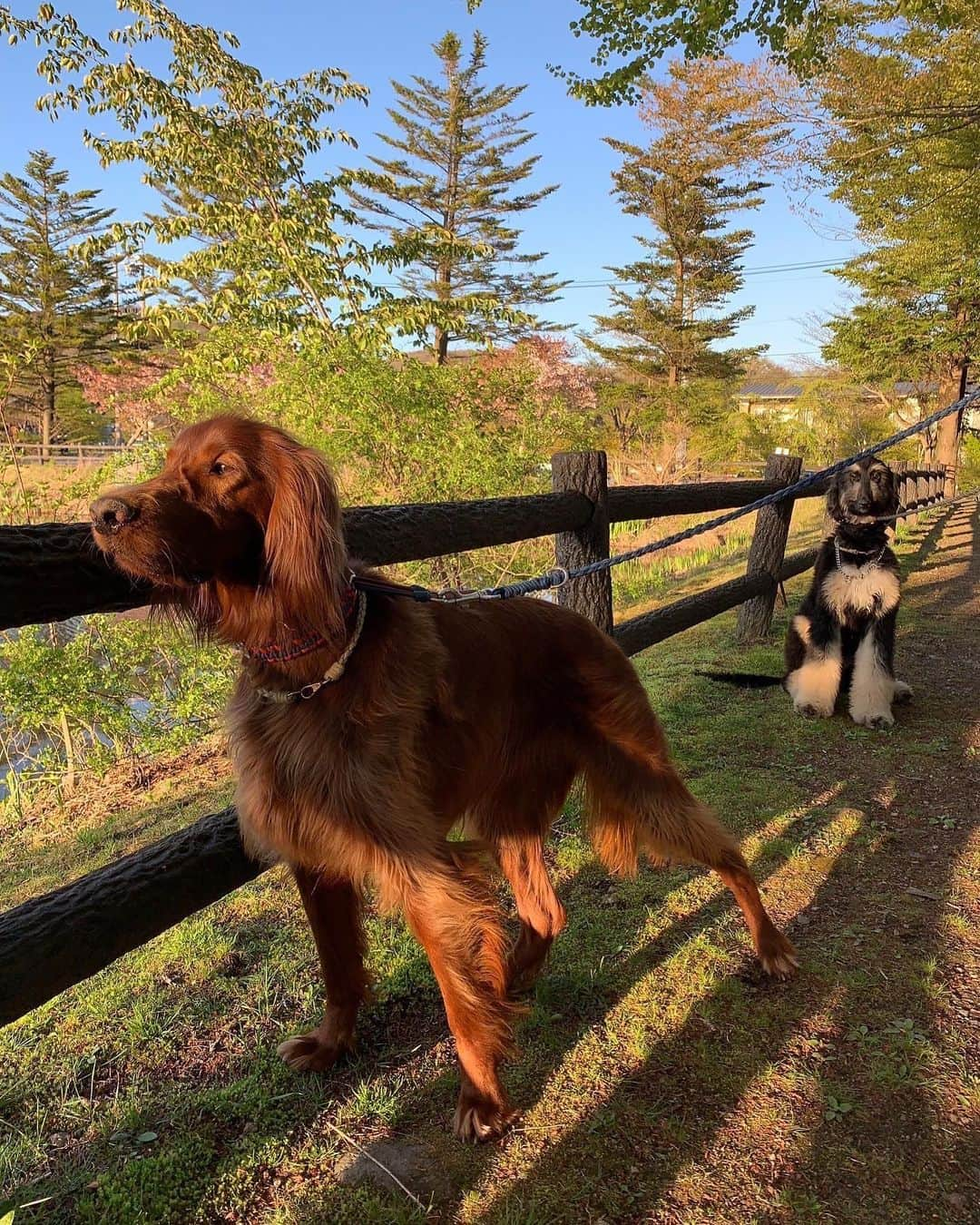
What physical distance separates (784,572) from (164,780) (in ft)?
19.6

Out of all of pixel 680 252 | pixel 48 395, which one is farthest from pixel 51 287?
pixel 680 252

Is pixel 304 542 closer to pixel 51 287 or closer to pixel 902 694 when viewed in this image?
pixel 902 694

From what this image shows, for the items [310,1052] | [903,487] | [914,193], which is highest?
[914,193]

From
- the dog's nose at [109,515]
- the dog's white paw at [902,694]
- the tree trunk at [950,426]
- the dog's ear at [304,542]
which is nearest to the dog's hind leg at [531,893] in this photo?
the dog's ear at [304,542]

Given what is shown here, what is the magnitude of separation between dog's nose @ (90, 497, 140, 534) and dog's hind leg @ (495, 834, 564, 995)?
1.62 m

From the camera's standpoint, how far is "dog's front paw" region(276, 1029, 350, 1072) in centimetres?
207

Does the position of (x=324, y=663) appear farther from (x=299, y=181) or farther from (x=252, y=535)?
(x=299, y=181)

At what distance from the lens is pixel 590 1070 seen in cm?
207

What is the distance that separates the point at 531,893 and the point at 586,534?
6.13ft

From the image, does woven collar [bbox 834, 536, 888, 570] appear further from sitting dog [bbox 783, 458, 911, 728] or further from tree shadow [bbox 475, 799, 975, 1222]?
tree shadow [bbox 475, 799, 975, 1222]

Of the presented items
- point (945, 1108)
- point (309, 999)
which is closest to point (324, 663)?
point (309, 999)

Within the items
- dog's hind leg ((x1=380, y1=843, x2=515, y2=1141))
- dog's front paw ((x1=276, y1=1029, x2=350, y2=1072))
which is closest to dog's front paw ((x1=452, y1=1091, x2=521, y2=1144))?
dog's hind leg ((x1=380, y1=843, x2=515, y2=1141))

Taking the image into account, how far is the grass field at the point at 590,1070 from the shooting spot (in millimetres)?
1710

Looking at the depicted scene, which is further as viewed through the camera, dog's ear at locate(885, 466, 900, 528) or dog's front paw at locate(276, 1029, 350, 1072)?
dog's ear at locate(885, 466, 900, 528)
